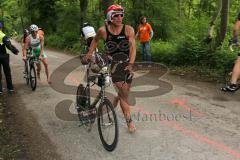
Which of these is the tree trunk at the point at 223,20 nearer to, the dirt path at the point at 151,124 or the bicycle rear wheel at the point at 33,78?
the dirt path at the point at 151,124

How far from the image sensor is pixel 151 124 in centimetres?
727

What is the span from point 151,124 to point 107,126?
5.48 feet

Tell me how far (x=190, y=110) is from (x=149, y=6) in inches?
758

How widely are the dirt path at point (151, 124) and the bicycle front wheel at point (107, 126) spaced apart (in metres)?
0.16

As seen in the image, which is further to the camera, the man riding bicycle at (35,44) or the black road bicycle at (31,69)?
the man riding bicycle at (35,44)

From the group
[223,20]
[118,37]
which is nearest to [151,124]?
[118,37]

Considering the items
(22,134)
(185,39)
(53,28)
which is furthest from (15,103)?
(53,28)

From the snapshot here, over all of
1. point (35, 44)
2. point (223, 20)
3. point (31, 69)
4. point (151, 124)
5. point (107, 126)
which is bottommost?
point (31, 69)

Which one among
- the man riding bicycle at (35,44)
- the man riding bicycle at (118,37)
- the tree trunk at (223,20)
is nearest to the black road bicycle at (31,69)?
the man riding bicycle at (35,44)

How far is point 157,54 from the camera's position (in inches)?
675

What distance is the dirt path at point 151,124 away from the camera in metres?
5.73

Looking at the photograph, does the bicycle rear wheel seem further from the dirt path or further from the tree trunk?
the tree trunk

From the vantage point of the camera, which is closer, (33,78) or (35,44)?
(33,78)

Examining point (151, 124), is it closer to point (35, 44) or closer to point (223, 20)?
point (35, 44)
